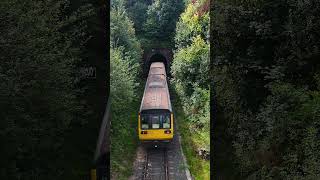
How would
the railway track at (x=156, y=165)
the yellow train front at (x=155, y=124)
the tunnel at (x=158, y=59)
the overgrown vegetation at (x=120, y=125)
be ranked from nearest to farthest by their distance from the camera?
the railway track at (x=156, y=165)
the overgrown vegetation at (x=120, y=125)
the yellow train front at (x=155, y=124)
the tunnel at (x=158, y=59)

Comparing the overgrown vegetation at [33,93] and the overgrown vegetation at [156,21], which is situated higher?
the overgrown vegetation at [156,21]

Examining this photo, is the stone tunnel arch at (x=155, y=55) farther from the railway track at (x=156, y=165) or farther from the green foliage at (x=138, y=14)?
the railway track at (x=156, y=165)

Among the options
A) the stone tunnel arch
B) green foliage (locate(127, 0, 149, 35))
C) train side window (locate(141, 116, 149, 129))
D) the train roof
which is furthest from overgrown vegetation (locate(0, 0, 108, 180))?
green foliage (locate(127, 0, 149, 35))

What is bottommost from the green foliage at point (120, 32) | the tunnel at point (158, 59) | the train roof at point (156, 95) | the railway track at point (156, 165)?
the railway track at point (156, 165)

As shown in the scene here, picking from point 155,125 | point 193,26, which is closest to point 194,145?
point 155,125

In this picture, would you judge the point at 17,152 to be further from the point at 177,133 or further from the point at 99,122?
the point at 177,133

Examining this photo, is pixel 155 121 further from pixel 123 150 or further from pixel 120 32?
pixel 120 32

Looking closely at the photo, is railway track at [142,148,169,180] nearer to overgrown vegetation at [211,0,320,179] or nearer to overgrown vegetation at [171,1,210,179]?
overgrown vegetation at [171,1,210,179]

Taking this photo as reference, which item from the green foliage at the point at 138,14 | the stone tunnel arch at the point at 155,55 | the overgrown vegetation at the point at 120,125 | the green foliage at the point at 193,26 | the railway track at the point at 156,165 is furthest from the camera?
the green foliage at the point at 138,14

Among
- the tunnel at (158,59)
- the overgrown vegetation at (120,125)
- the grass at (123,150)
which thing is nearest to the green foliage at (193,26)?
the overgrown vegetation at (120,125)
